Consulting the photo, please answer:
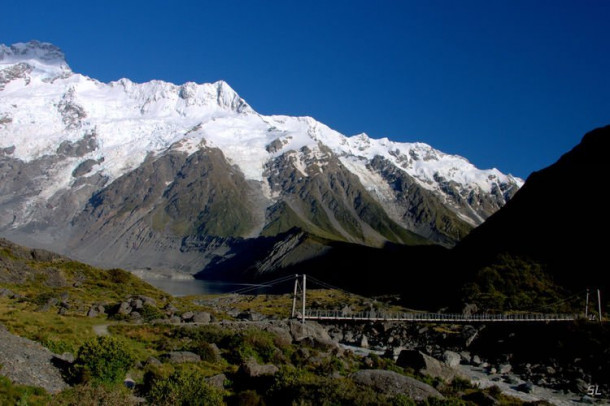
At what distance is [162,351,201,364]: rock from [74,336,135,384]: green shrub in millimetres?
5584

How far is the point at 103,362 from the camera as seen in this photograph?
714 inches

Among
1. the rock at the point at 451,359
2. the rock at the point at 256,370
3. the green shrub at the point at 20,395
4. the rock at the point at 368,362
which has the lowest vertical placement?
the rock at the point at 451,359

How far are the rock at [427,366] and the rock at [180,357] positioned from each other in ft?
43.1

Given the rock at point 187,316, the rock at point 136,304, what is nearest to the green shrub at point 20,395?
the rock at point 187,316

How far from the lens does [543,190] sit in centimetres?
10762

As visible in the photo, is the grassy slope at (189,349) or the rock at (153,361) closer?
the grassy slope at (189,349)

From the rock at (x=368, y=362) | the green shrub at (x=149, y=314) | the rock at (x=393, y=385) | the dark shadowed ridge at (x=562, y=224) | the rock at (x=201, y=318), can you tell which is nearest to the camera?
the rock at (x=393, y=385)

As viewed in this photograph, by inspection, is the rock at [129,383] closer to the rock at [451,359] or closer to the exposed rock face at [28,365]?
the exposed rock face at [28,365]

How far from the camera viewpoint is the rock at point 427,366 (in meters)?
29.8

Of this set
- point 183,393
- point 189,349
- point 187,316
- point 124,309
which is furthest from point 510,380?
point 124,309

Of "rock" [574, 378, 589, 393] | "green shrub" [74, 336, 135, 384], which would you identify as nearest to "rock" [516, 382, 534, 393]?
"rock" [574, 378, 589, 393]

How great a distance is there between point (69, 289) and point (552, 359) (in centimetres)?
5398

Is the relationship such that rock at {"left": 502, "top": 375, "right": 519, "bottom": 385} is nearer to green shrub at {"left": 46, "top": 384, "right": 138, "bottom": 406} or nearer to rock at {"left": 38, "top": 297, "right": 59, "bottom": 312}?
green shrub at {"left": 46, "top": 384, "right": 138, "bottom": 406}

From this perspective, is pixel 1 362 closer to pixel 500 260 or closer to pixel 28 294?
pixel 28 294
